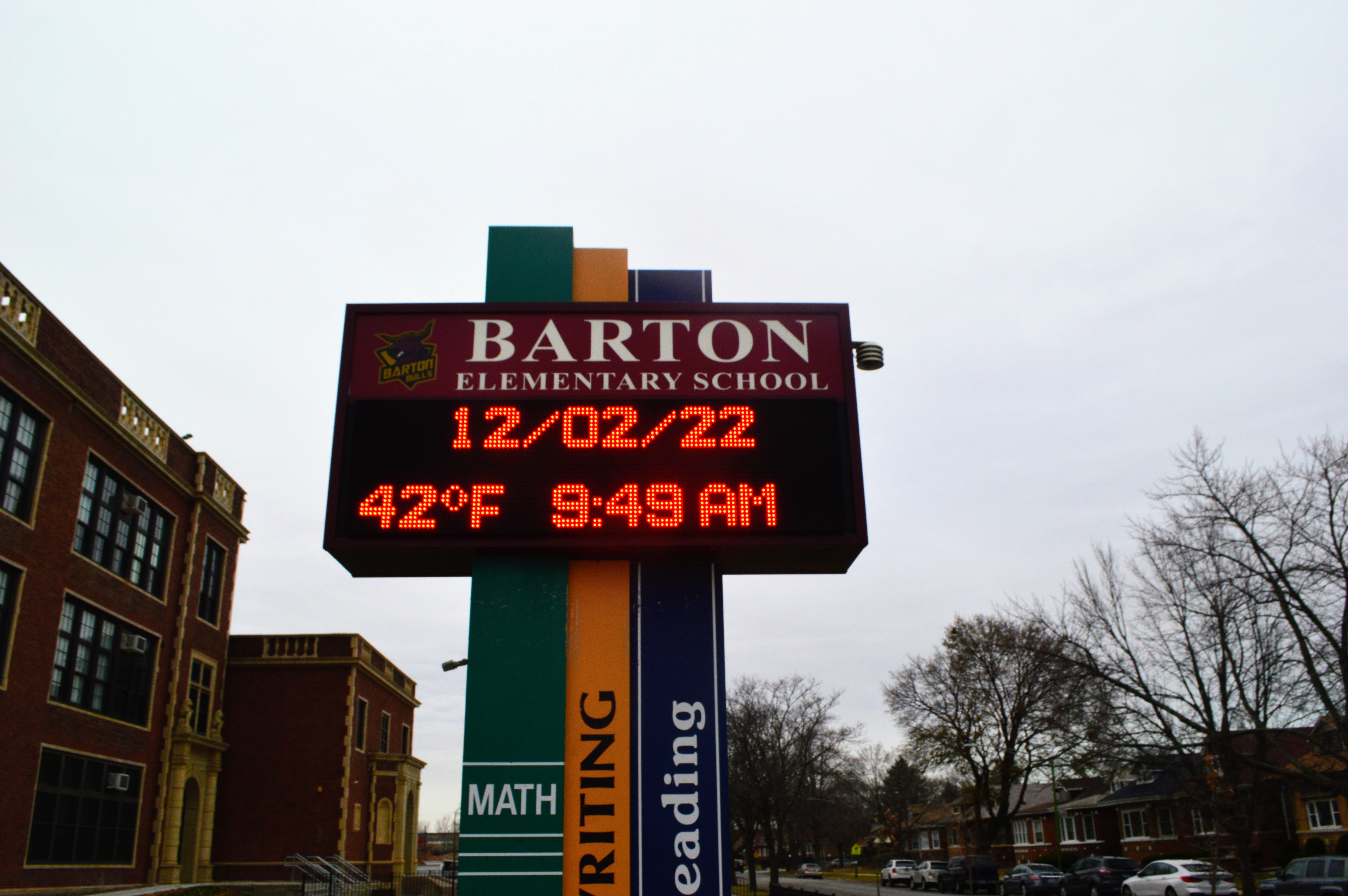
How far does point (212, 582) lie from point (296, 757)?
6036 millimetres

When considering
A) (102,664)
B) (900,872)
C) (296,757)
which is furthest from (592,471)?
(900,872)

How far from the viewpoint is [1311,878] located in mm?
22109

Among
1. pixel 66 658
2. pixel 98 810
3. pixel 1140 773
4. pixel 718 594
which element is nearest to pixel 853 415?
pixel 718 594

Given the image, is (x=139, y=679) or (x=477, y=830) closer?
(x=477, y=830)

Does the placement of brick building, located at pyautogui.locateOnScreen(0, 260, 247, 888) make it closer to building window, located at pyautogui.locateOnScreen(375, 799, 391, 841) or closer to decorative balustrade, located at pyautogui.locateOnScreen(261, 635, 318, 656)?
decorative balustrade, located at pyautogui.locateOnScreen(261, 635, 318, 656)

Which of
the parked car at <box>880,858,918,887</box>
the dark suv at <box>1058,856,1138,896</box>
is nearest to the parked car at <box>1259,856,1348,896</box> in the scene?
the dark suv at <box>1058,856,1138,896</box>

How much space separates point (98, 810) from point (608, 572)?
19022 millimetres

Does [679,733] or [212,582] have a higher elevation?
[212,582]

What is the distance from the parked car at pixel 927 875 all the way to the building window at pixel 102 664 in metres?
32.8

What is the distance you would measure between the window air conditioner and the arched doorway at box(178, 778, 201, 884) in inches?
221

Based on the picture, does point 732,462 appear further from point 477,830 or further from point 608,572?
point 477,830

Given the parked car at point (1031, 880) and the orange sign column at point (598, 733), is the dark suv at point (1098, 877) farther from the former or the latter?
the orange sign column at point (598, 733)

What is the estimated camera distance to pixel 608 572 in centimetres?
754

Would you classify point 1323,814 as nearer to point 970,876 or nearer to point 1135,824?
point 1135,824
